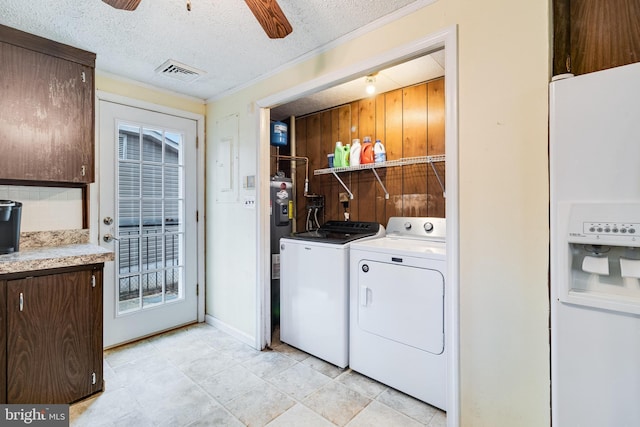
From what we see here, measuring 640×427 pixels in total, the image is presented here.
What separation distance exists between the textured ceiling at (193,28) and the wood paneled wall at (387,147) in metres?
0.97

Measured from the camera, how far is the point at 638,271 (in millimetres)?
1000

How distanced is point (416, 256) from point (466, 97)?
93cm

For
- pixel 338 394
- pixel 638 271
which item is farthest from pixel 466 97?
pixel 338 394

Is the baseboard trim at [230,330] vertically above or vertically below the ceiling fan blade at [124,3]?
below

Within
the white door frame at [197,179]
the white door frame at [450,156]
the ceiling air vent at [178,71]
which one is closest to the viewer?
the white door frame at [450,156]

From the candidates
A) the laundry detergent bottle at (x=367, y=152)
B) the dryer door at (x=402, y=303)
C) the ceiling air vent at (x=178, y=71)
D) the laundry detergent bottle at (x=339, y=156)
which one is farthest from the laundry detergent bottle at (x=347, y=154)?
the ceiling air vent at (x=178, y=71)

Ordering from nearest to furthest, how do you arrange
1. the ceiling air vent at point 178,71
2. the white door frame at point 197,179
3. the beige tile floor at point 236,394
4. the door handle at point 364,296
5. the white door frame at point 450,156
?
the white door frame at point 450,156 → the beige tile floor at point 236,394 → the door handle at point 364,296 → the ceiling air vent at point 178,71 → the white door frame at point 197,179

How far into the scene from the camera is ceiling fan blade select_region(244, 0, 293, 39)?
1247mm

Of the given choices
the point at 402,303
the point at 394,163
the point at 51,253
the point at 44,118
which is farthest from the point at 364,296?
the point at 44,118

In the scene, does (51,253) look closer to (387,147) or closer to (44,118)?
(44,118)

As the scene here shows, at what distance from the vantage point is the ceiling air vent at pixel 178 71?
235cm

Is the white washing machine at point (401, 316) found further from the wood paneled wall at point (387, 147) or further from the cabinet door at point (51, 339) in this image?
the cabinet door at point (51, 339)

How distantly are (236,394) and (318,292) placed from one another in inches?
34.3

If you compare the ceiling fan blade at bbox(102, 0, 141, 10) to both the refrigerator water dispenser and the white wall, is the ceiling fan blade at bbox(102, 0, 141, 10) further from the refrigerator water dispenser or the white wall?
the refrigerator water dispenser
